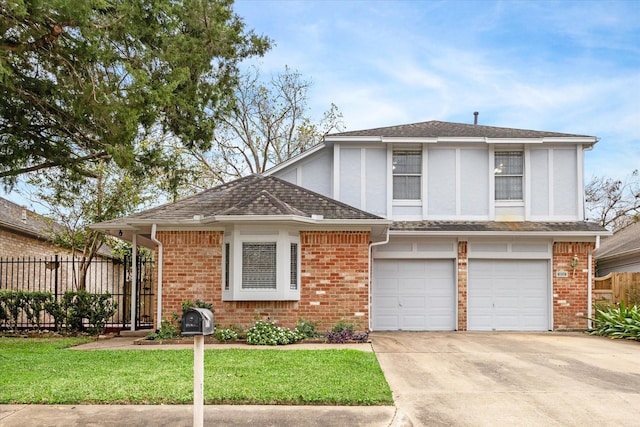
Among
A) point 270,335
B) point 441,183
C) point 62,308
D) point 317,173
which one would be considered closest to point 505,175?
point 441,183

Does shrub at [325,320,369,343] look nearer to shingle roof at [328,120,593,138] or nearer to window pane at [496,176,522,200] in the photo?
shingle roof at [328,120,593,138]

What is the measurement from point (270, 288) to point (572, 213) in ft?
31.3

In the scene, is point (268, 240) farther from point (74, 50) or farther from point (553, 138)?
point (553, 138)

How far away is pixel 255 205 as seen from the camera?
43.9 feet

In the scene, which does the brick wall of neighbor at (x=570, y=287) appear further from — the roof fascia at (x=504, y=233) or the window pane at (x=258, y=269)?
the window pane at (x=258, y=269)

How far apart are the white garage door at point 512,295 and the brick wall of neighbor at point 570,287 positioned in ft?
0.90

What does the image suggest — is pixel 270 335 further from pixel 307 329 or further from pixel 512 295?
pixel 512 295

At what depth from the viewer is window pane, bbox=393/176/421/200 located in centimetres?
1748

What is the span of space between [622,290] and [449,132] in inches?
265

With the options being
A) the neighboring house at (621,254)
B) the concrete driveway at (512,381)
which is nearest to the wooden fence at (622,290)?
the concrete driveway at (512,381)

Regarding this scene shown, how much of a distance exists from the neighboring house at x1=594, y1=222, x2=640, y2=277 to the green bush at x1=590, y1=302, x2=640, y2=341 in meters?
4.97

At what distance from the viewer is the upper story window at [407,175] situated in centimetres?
1748

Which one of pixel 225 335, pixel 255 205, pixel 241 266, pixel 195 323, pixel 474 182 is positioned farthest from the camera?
pixel 474 182

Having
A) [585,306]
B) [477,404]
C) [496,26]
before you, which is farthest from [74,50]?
[585,306]
